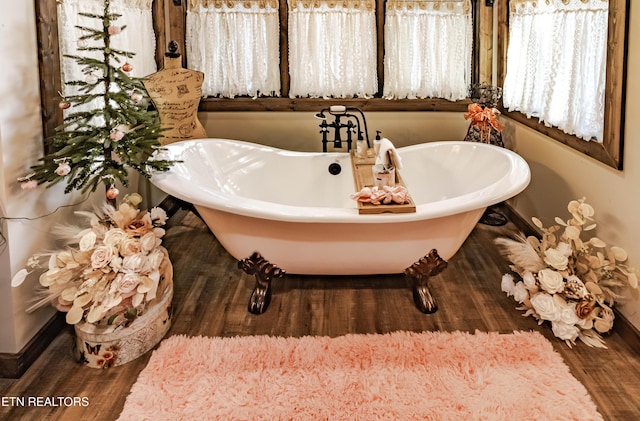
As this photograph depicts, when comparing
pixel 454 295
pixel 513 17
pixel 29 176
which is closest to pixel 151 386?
pixel 29 176

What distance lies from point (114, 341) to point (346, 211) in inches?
43.1

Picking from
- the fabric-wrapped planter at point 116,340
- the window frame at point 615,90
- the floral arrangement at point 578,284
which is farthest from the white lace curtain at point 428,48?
the fabric-wrapped planter at point 116,340

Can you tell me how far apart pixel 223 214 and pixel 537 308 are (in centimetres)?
150

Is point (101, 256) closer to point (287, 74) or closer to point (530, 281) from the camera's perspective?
point (530, 281)

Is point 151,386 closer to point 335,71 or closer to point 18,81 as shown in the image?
point 18,81

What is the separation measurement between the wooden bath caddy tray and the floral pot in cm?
102

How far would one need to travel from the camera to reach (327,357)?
238 cm

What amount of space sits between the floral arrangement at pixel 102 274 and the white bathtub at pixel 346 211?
30 cm

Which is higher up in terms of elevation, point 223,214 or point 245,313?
point 223,214

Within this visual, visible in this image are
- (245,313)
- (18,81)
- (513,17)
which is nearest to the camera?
(18,81)

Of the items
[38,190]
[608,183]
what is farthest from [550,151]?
[38,190]

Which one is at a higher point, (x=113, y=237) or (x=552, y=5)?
(x=552, y=5)

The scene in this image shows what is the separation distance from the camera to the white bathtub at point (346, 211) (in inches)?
96.7

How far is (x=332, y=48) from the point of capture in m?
4.19
